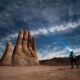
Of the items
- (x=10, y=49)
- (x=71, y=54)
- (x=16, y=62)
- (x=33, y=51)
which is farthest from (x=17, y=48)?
(x=71, y=54)

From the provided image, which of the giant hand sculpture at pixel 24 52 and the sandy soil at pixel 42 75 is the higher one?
the giant hand sculpture at pixel 24 52

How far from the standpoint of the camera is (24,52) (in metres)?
26.7

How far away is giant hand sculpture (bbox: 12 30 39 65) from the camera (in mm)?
24788

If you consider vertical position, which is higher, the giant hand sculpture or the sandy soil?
the giant hand sculpture

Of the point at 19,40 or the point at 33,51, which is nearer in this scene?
the point at 19,40

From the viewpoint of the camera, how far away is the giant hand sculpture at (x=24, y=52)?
24.8m

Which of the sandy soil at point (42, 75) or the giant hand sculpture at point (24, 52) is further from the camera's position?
the giant hand sculpture at point (24, 52)

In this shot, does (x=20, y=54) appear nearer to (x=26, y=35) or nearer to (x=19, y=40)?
(x=19, y=40)

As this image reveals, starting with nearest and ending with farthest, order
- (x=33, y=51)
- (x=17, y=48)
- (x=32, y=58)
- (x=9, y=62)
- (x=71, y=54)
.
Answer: (x=71, y=54) < (x=9, y=62) < (x=17, y=48) < (x=32, y=58) < (x=33, y=51)

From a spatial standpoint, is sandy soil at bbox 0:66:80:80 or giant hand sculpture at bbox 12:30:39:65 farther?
giant hand sculpture at bbox 12:30:39:65

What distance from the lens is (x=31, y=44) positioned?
101 feet

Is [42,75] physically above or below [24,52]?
below

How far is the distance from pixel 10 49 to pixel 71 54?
1829 centimetres

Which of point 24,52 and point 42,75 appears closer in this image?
point 42,75
